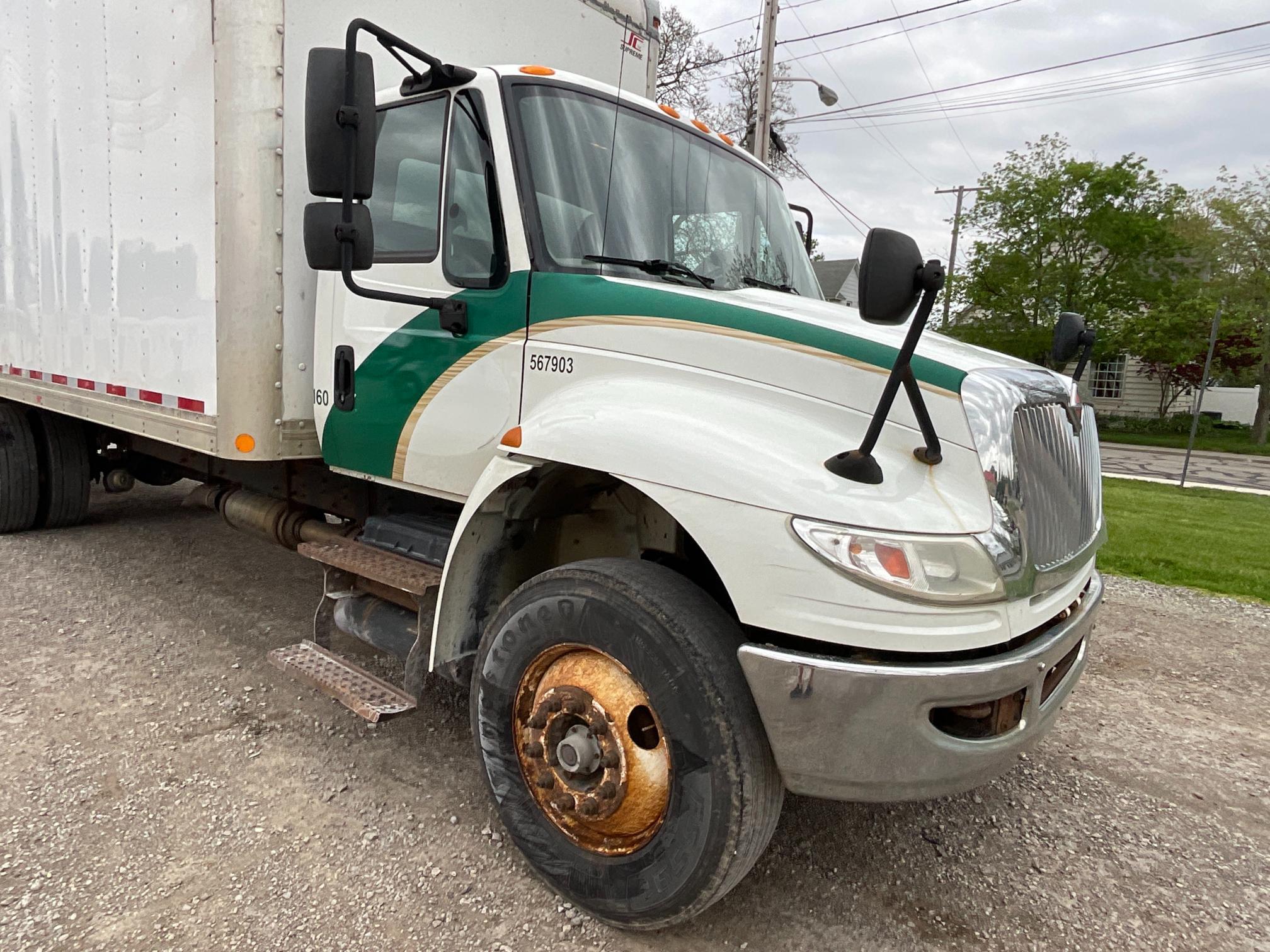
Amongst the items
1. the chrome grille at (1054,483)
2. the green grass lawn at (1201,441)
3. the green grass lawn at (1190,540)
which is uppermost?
the chrome grille at (1054,483)

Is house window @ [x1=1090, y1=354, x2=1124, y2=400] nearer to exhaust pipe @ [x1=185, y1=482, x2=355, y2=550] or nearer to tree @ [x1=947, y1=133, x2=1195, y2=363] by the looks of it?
tree @ [x1=947, y1=133, x2=1195, y2=363]

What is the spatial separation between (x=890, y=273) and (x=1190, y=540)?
8.65 metres

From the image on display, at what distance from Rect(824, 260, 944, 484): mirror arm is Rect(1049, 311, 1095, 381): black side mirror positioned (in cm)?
111

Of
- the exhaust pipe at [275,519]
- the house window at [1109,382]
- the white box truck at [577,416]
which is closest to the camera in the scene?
the white box truck at [577,416]

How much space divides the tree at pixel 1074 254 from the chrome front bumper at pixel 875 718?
26688 millimetres

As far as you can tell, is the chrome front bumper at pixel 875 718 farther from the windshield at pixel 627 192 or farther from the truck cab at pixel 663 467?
the windshield at pixel 627 192

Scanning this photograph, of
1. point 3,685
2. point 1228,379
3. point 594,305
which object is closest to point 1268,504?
point 594,305

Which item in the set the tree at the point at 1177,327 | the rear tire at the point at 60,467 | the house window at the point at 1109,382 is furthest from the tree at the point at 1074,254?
the rear tire at the point at 60,467

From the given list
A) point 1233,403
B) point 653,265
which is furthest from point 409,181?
point 1233,403

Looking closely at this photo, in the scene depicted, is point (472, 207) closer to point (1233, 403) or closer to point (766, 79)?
point (766, 79)

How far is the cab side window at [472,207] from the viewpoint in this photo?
2949mm

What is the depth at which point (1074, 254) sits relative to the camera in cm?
2750

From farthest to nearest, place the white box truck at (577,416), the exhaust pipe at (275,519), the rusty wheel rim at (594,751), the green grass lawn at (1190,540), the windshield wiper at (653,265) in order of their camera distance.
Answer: the green grass lawn at (1190,540)
the exhaust pipe at (275,519)
the windshield wiper at (653,265)
the rusty wheel rim at (594,751)
the white box truck at (577,416)

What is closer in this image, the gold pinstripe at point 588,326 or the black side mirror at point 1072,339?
the gold pinstripe at point 588,326
